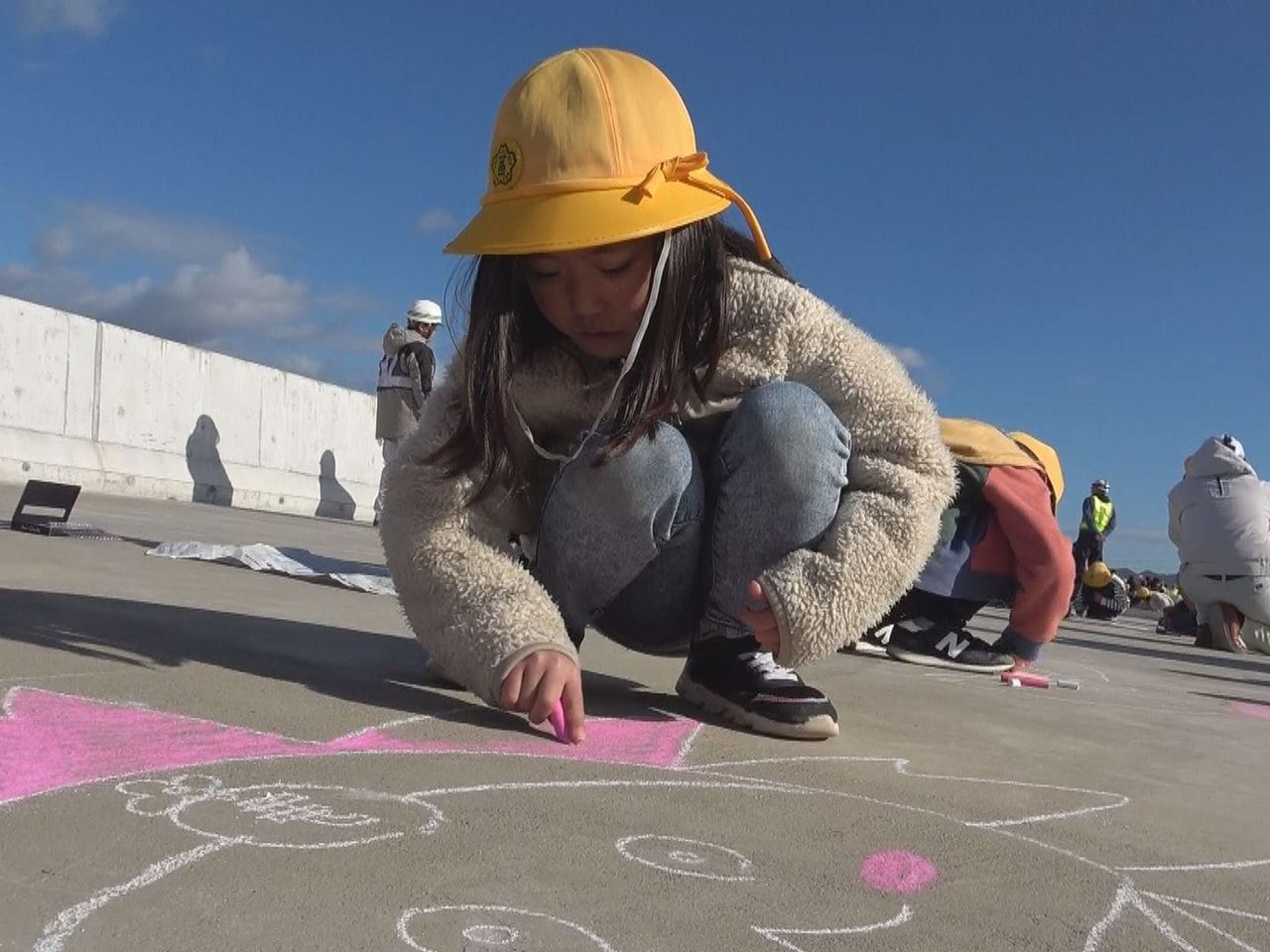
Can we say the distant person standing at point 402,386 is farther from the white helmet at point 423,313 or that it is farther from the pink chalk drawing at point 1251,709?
the pink chalk drawing at point 1251,709

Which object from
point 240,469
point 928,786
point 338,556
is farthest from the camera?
point 240,469

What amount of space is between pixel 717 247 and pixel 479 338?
39 centimetres

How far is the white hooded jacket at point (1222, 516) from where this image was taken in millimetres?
5891

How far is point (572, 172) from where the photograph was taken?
1646 mm

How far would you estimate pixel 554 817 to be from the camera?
1.20 m

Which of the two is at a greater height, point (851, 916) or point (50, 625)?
point (50, 625)

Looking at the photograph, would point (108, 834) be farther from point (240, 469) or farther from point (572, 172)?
point (240, 469)

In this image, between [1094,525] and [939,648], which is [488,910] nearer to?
[939,648]

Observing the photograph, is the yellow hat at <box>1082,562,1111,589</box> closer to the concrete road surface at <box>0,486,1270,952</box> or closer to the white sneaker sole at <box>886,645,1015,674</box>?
the white sneaker sole at <box>886,645,1015,674</box>

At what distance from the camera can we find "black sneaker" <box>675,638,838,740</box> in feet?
5.78

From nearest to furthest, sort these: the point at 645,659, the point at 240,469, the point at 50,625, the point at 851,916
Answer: the point at 851,916 < the point at 50,625 < the point at 645,659 < the point at 240,469

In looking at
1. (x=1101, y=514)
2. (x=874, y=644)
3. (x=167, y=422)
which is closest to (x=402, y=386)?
(x=167, y=422)

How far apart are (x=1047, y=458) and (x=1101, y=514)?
822cm

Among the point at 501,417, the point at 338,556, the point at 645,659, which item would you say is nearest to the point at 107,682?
the point at 501,417
